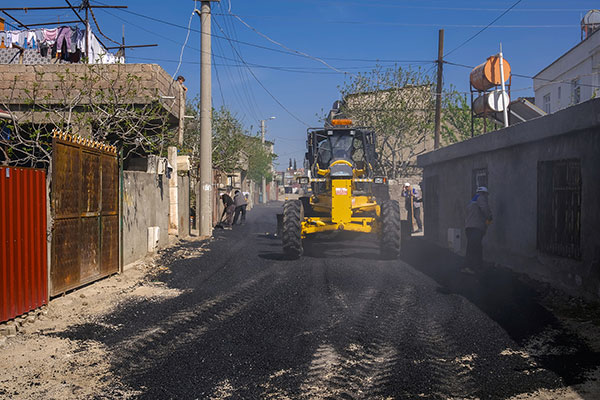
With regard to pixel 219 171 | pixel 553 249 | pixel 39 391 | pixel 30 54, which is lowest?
pixel 39 391

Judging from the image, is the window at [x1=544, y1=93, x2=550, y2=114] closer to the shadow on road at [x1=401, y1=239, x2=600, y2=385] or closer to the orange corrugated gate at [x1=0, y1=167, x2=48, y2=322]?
the shadow on road at [x1=401, y1=239, x2=600, y2=385]

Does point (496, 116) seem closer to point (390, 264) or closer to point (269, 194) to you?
point (390, 264)

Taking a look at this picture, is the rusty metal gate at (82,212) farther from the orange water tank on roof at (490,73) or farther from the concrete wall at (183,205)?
the orange water tank on roof at (490,73)

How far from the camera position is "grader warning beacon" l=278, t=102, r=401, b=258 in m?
12.4

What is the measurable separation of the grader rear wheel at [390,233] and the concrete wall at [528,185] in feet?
6.83

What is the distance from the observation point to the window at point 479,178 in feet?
43.3

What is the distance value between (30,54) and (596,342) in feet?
52.2

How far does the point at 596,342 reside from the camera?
19.2 feet

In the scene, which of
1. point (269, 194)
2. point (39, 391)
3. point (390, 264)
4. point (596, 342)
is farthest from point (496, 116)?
point (269, 194)

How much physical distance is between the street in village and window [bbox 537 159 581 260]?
29.6 inches

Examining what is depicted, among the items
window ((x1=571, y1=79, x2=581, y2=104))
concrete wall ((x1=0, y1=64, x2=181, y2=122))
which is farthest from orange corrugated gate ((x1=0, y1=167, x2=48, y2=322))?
window ((x1=571, y1=79, x2=581, y2=104))

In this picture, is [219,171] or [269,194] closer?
[219,171]

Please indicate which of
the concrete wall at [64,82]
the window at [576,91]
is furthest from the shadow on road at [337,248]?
the window at [576,91]

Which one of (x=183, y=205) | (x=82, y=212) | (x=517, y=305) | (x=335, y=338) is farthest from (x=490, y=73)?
(x=335, y=338)
